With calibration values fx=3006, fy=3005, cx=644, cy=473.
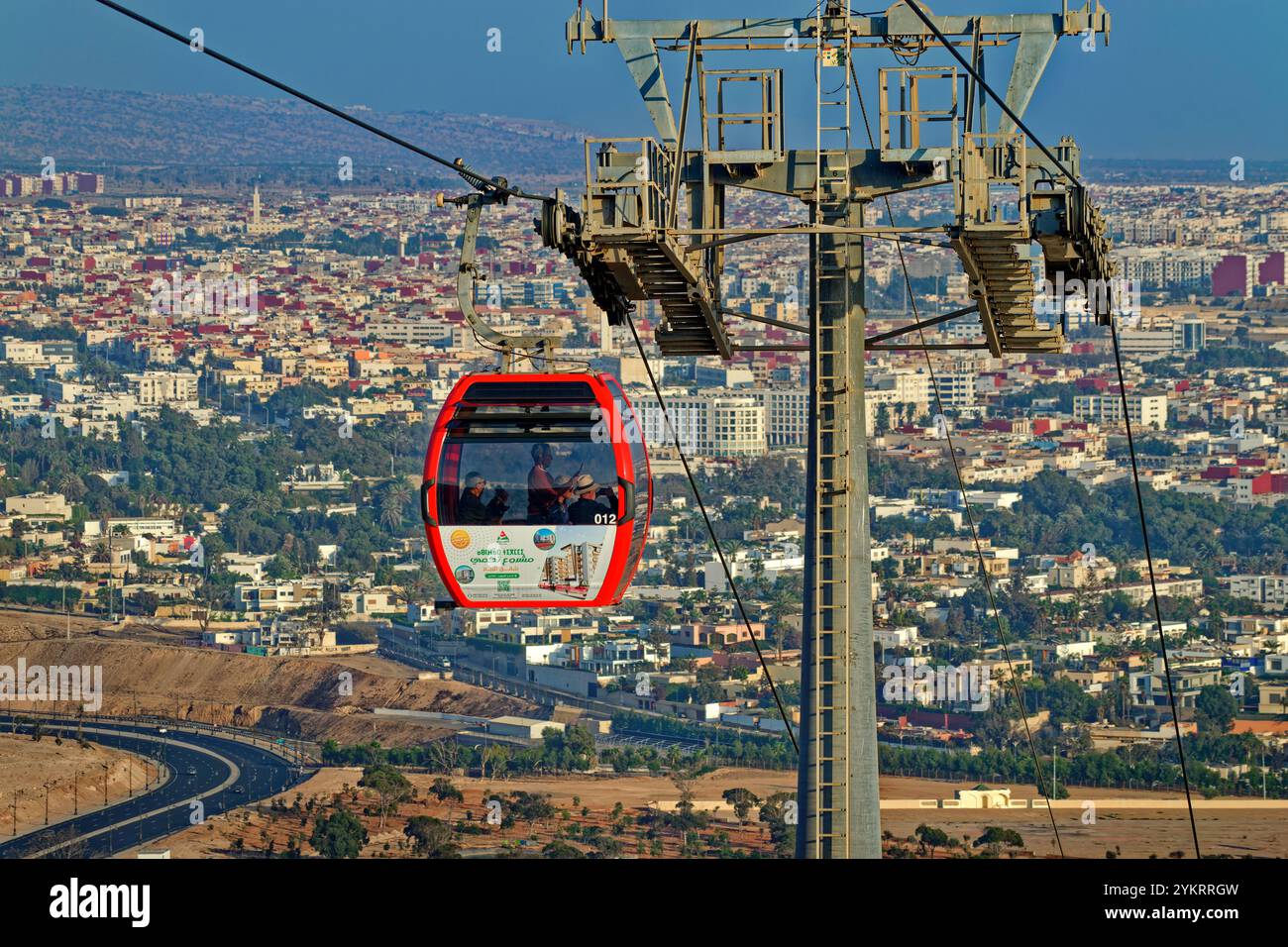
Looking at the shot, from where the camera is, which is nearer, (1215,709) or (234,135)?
(1215,709)

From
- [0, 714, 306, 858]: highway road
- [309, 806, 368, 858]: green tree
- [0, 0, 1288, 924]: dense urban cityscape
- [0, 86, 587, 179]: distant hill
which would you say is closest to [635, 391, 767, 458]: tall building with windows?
[0, 0, 1288, 924]: dense urban cityscape

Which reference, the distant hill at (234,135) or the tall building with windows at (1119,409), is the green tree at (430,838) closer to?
the tall building with windows at (1119,409)

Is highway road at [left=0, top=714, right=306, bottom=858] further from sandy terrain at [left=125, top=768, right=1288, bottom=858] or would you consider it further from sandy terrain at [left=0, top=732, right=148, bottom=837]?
sandy terrain at [left=125, top=768, right=1288, bottom=858]

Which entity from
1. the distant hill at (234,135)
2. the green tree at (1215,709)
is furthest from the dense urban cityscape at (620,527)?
the distant hill at (234,135)

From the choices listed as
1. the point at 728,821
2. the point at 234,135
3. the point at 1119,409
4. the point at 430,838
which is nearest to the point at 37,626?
the point at 728,821

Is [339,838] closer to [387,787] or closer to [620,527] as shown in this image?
[387,787]

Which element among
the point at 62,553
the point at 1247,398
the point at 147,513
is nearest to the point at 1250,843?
the point at 62,553
